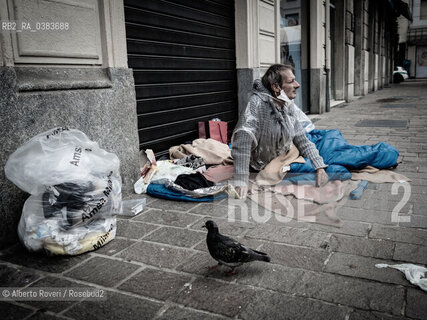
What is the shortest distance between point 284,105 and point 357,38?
15.1m

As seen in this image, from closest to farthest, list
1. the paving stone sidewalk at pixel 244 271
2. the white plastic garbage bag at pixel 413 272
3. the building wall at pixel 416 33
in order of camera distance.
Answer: the paving stone sidewalk at pixel 244 271, the white plastic garbage bag at pixel 413 272, the building wall at pixel 416 33

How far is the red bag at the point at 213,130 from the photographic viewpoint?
6.16m

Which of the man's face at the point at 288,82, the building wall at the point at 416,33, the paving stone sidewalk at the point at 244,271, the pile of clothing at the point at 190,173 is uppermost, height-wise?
the building wall at the point at 416,33

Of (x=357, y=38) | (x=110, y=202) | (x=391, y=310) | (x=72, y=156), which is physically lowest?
(x=391, y=310)

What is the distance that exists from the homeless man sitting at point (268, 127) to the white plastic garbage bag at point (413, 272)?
1.68 meters

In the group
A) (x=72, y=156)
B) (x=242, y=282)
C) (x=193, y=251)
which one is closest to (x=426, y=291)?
(x=242, y=282)

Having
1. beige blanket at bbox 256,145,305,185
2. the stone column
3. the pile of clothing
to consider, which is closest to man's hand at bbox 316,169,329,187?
beige blanket at bbox 256,145,305,185

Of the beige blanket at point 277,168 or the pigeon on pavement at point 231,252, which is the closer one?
the pigeon on pavement at point 231,252

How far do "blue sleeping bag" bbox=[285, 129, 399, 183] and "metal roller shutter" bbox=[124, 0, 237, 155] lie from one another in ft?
6.26

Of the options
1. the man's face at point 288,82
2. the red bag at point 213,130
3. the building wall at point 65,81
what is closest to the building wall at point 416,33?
the red bag at point 213,130

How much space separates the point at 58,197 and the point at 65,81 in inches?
46.8

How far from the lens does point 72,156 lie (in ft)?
9.34

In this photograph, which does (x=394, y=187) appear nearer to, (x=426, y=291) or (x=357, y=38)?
(x=426, y=291)

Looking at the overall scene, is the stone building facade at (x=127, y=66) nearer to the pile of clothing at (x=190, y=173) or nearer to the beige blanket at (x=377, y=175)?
the pile of clothing at (x=190, y=173)
